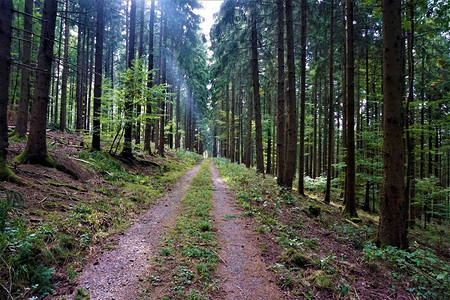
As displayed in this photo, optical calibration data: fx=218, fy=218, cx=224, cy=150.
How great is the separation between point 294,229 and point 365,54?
12228 mm

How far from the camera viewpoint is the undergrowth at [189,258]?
3340 mm

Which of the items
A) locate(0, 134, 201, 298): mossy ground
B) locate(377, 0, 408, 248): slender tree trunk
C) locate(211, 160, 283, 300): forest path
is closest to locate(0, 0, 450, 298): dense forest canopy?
locate(377, 0, 408, 248): slender tree trunk

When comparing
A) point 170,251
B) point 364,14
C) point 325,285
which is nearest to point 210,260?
point 170,251

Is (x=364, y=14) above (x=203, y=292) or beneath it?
above

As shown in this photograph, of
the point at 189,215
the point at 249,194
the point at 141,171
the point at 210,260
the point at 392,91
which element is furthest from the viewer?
the point at 141,171

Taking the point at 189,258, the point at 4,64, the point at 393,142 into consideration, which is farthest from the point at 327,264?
the point at 4,64

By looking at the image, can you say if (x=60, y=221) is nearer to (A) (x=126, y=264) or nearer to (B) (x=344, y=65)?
(A) (x=126, y=264)

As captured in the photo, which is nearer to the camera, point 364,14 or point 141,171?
point 364,14

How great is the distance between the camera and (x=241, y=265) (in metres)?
4.13

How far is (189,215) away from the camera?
671 cm

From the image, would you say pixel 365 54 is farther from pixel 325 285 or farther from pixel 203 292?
pixel 203 292

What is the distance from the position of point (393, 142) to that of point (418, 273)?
8.55 feet

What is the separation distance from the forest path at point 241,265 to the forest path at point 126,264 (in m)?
1.38

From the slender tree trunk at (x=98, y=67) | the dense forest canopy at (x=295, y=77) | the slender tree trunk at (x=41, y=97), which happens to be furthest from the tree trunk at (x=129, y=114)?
the slender tree trunk at (x=41, y=97)
